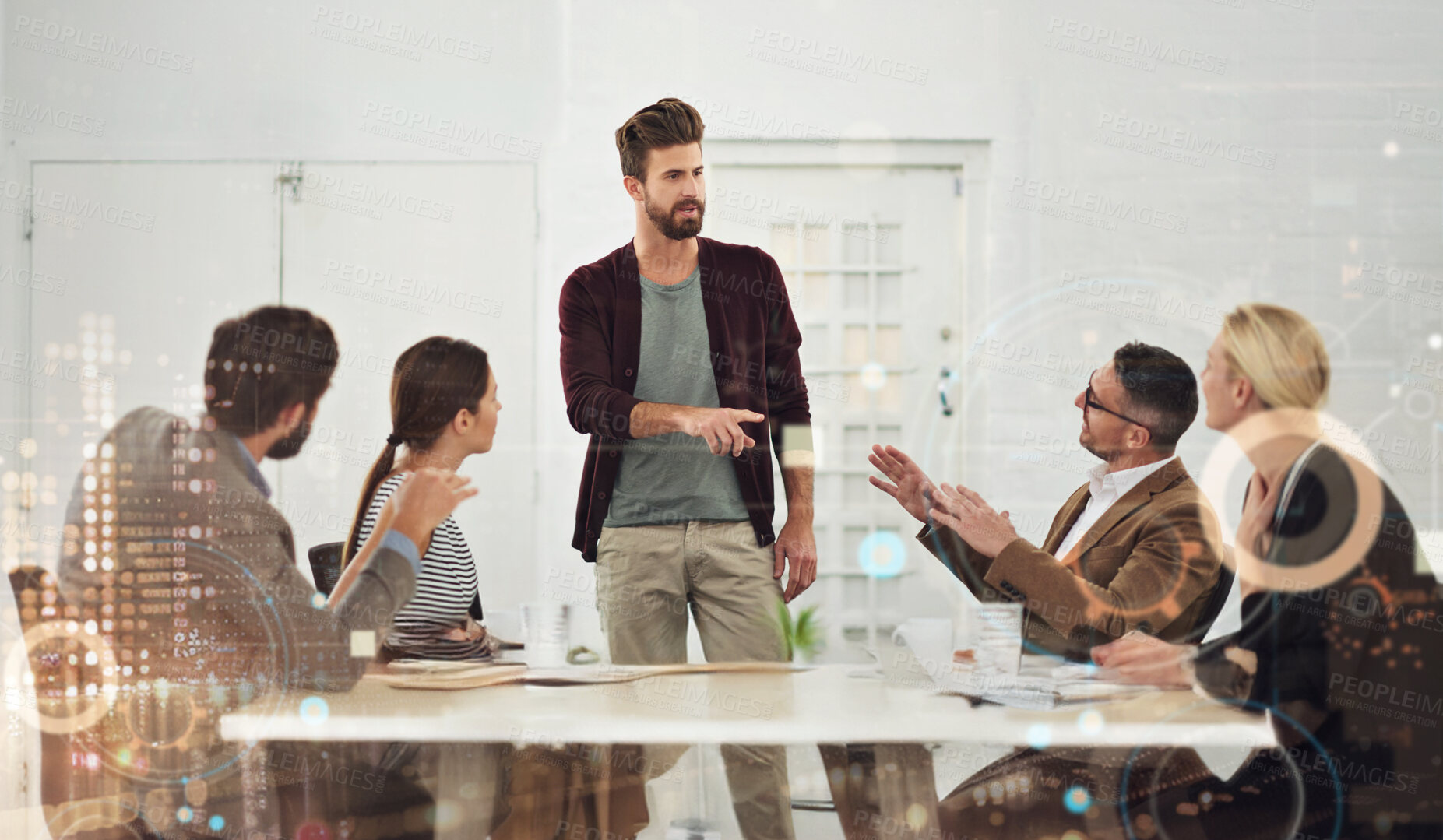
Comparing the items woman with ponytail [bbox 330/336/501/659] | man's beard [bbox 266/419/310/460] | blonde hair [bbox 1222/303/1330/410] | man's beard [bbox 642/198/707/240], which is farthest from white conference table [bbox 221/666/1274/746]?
man's beard [bbox 642/198/707/240]

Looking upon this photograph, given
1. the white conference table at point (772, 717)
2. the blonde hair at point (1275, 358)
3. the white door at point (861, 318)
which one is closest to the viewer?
the white conference table at point (772, 717)

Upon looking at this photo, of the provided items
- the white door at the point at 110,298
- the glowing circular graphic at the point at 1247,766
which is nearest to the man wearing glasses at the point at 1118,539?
the glowing circular graphic at the point at 1247,766

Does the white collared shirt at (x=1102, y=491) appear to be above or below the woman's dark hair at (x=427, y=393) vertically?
below

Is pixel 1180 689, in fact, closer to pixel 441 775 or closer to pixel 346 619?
pixel 441 775

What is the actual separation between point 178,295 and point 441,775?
150cm

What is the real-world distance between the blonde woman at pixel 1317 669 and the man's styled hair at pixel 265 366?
6.67 ft

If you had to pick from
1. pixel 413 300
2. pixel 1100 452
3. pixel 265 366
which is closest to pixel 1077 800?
pixel 1100 452

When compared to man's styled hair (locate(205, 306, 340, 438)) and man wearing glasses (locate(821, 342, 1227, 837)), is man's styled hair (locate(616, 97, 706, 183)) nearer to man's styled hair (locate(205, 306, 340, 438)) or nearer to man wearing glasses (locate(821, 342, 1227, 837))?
man's styled hair (locate(205, 306, 340, 438))

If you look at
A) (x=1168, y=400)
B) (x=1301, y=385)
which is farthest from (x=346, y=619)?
(x=1301, y=385)

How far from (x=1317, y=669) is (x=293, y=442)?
7.81 ft

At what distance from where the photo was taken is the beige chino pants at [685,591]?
2.54 meters

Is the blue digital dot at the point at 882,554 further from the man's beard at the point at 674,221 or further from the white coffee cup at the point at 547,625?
the man's beard at the point at 674,221

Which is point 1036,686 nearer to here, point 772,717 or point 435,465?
point 772,717

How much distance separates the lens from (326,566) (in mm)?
2402
